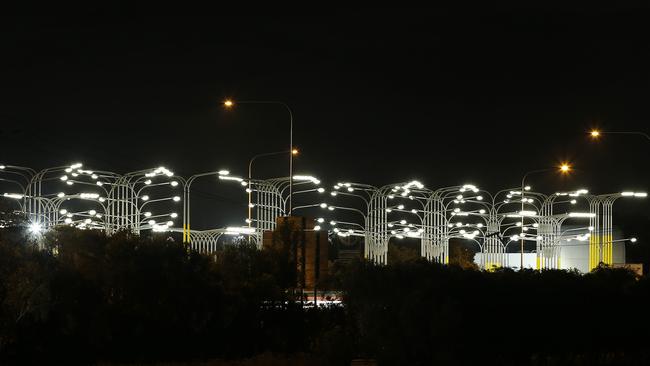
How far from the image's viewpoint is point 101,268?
1184 inches

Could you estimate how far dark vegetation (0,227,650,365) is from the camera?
25359 mm

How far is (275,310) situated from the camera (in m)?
33.8

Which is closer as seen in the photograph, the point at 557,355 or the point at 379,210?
the point at 557,355

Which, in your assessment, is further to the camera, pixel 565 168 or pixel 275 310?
pixel 565 168

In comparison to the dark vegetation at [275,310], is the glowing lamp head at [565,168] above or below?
above

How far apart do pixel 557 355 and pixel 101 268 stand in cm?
1323

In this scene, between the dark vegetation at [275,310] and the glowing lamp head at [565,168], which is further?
the glowing lamp head at [565,168]

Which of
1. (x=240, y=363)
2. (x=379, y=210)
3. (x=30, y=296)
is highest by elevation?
(x=379, y=210)

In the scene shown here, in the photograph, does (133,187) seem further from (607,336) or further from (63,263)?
(607,336)

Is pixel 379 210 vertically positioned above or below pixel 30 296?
above

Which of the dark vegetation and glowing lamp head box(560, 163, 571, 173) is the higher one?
glowing lamp head box(560, 163, 571, 173)

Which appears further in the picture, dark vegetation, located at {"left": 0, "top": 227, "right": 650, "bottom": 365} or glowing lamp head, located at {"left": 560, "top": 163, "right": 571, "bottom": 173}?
glowing lamp head, located at {"left": 560, "top": 163, "right": 571, "bottom": 173}

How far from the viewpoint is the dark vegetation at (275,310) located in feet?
83.2

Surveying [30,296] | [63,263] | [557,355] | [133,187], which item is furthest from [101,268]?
[133,187]
